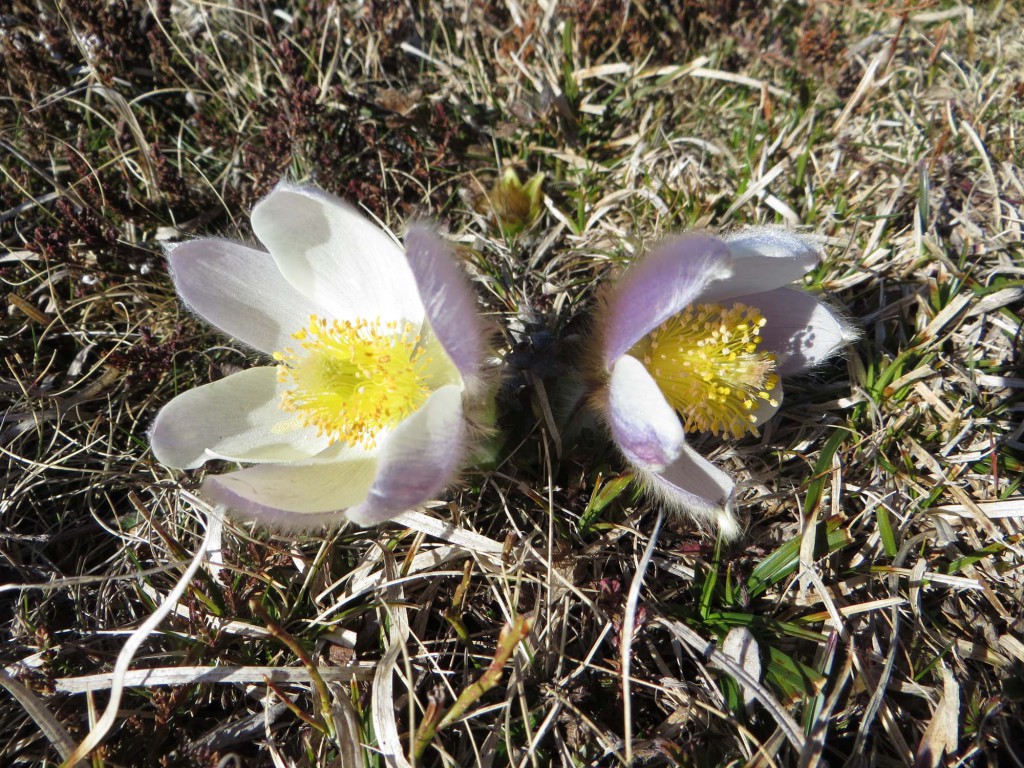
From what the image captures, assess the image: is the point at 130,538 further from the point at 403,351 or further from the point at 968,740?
the point at 968,740

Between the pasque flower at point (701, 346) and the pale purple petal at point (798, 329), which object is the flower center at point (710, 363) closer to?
the pasque flower at point (701, 346)

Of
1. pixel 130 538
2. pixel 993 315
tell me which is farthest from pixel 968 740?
pixel 130 538

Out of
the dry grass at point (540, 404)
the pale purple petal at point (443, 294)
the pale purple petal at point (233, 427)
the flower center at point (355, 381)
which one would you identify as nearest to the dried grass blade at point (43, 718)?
the dry grass at point (540, 404)

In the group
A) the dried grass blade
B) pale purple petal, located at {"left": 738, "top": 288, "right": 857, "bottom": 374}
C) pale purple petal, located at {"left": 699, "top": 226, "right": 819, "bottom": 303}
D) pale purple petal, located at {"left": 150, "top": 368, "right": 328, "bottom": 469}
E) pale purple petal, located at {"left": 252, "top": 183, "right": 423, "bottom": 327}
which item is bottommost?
the dried grass blade

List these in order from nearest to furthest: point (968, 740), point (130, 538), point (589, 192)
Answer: point (968, 740) → point (130, 538) → point (589, 192)

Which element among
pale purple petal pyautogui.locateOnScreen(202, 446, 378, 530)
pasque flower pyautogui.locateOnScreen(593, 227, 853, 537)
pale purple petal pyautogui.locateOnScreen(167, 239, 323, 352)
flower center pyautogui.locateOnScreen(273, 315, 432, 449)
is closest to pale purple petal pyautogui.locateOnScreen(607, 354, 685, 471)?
pasque flower pyautogui.locateOnScreen(593, 227, 853, 537)

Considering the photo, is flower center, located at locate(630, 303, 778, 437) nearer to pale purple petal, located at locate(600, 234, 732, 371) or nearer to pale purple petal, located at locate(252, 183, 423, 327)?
pale purple petal, located at locate(600, 234, 732, 371)
